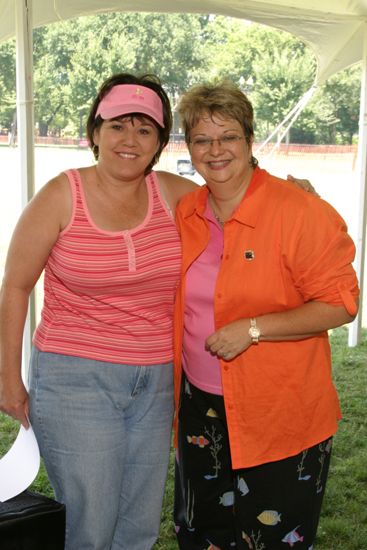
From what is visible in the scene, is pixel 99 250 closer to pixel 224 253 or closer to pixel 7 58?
pixel 224 253

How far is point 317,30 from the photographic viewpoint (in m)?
5.87

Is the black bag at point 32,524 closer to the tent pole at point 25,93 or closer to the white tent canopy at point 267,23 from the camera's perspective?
the tent pole at point 25,93

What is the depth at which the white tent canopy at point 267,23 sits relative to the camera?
4449 millimetres

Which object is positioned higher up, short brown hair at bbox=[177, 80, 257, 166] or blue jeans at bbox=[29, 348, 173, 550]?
short brown hair at bbox=[177, 80, 257, 166]

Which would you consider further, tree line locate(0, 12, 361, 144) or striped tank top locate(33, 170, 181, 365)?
tree line locate(0, 12, 361, 144)

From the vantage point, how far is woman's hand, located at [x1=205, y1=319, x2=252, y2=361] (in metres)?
1.96

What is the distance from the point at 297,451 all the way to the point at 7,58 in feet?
45.7

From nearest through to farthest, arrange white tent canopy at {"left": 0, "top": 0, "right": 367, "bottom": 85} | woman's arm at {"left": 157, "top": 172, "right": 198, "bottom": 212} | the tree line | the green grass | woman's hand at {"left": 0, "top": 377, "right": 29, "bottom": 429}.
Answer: woman's hand at {"left": 0, "top": 377, "right": 29, "bottom": 429}
woman's arm at {"left": 157, "top": 172, "right": 198, "bottom": 212}
the green grass
white tent canopy at {"left": 0, "top": 0, "right": 367, "bottom": 85}
the tree line

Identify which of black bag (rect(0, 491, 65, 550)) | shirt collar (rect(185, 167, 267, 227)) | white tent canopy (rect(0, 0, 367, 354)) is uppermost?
white tent canopy (rect(0, 0, 367, 354))

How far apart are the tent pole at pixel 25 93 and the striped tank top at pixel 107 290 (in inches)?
96.5

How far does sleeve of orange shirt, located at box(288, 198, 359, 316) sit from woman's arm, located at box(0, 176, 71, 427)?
2.10 feet

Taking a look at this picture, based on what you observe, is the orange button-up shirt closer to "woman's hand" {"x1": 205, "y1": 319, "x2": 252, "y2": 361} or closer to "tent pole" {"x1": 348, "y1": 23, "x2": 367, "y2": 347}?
"woman's hand" {"x1": 205, "y1": 319, "x2": 252, "y2": 361}

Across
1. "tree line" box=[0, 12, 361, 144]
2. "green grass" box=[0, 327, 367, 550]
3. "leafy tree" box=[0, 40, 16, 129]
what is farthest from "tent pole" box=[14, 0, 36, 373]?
"tree line" box=[0, 12, 361, 144]

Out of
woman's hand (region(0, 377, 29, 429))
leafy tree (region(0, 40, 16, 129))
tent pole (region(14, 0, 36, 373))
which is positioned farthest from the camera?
leafy tree (region(0, 40, 16, 129))
